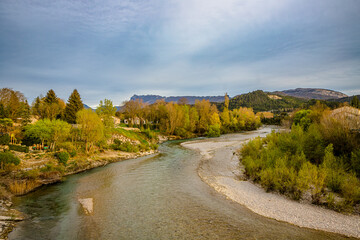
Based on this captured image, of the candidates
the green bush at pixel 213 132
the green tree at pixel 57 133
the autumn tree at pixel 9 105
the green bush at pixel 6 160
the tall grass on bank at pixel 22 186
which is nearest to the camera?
the tall grass on bank at pixel 22 186

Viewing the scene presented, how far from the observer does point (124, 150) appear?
36000 mm

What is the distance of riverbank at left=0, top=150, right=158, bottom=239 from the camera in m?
10.8

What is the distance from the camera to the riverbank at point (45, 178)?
10.8m

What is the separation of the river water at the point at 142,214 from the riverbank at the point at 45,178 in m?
0.57

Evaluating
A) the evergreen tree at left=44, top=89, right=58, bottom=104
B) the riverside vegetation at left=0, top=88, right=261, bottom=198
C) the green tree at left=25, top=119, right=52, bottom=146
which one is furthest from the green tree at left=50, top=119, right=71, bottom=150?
the evergreen tree at left=44, top=89, right=58, bottom=104

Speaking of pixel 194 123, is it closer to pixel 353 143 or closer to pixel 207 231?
pixel 353 143

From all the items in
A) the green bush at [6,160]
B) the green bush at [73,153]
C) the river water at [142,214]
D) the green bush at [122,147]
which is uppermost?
the green bush at [6,160]

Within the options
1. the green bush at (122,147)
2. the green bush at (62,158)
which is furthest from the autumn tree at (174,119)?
the green bush at (62,158)

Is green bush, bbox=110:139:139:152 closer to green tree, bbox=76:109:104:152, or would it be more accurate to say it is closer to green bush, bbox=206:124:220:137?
green tree, bbox=76:109:104:152

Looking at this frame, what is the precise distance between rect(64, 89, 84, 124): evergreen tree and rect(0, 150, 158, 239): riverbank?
23.2m

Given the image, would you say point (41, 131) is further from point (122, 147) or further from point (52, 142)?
point (122, 147)

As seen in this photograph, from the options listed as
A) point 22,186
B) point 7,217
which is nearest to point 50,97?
point 22,186

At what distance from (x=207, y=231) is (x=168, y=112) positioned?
59.4 m

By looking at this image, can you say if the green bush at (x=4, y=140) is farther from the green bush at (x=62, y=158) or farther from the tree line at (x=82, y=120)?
the green bush at (x=62, y=158)
